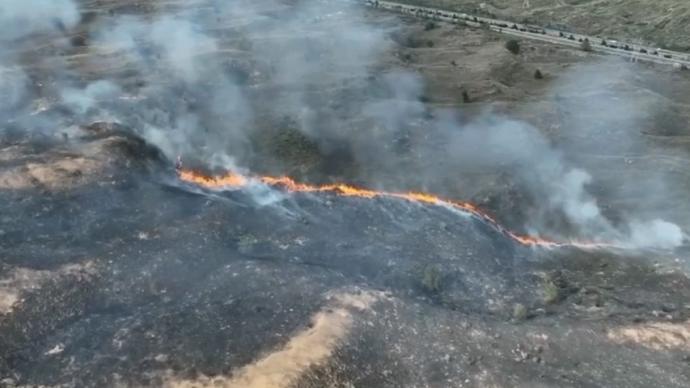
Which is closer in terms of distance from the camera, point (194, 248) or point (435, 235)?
point (194, 248)

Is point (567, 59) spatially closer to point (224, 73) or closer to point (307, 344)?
point (224, 73)

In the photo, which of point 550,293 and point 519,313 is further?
point 550,293

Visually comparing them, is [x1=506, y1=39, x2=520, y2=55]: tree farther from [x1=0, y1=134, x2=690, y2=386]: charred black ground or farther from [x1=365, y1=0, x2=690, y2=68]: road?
[x1=0, y1=134, x2=690, y2=386]: charred black ground

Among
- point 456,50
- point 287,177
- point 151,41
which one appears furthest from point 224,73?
point 456,50

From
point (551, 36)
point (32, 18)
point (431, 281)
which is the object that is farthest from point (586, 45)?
point (32, 18)

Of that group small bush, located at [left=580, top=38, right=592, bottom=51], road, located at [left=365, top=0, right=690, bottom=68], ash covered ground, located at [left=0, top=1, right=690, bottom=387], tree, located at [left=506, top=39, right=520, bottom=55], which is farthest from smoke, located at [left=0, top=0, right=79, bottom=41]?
small bush, located at [left=580, top=38, right=592, bottom=51]

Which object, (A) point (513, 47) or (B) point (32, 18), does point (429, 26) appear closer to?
(A) point (513, 47)
